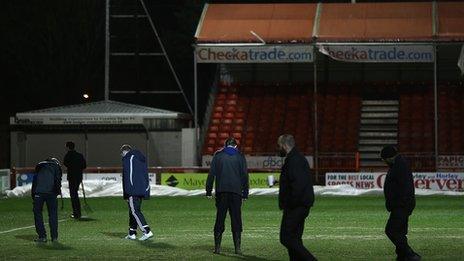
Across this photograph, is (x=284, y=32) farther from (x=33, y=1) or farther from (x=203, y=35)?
(x=33, y=1)

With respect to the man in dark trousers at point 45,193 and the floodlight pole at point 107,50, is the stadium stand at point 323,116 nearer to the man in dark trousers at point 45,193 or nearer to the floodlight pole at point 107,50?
the floodlight pole at point 107,50

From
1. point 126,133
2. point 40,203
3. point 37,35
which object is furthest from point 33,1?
point 40,203

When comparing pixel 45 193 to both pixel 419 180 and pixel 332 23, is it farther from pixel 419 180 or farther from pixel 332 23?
pixel 332 23

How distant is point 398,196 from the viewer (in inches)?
714

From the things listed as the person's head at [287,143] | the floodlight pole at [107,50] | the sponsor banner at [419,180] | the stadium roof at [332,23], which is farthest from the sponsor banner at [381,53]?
the person's head at [287,143]

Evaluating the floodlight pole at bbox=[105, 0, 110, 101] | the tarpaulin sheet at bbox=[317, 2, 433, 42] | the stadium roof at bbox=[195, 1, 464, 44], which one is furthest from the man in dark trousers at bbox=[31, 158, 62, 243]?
the floodlight pole at bbox=[105, 0, 110, 101]

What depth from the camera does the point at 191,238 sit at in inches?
958

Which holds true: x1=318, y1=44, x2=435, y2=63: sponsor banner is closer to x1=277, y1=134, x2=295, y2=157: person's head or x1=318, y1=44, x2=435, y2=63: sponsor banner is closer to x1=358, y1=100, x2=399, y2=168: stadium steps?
x1=358, y1=100, x2=399, y2=168: stadium steps

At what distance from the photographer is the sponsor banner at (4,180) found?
146ft

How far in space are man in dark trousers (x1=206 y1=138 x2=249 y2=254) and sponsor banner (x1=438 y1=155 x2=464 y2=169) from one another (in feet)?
94.7

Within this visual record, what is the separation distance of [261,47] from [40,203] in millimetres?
24586

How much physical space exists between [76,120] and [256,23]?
9257 millimetres

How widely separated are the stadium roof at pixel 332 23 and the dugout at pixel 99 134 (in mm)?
5619

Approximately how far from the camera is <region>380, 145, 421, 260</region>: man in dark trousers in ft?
59.5
